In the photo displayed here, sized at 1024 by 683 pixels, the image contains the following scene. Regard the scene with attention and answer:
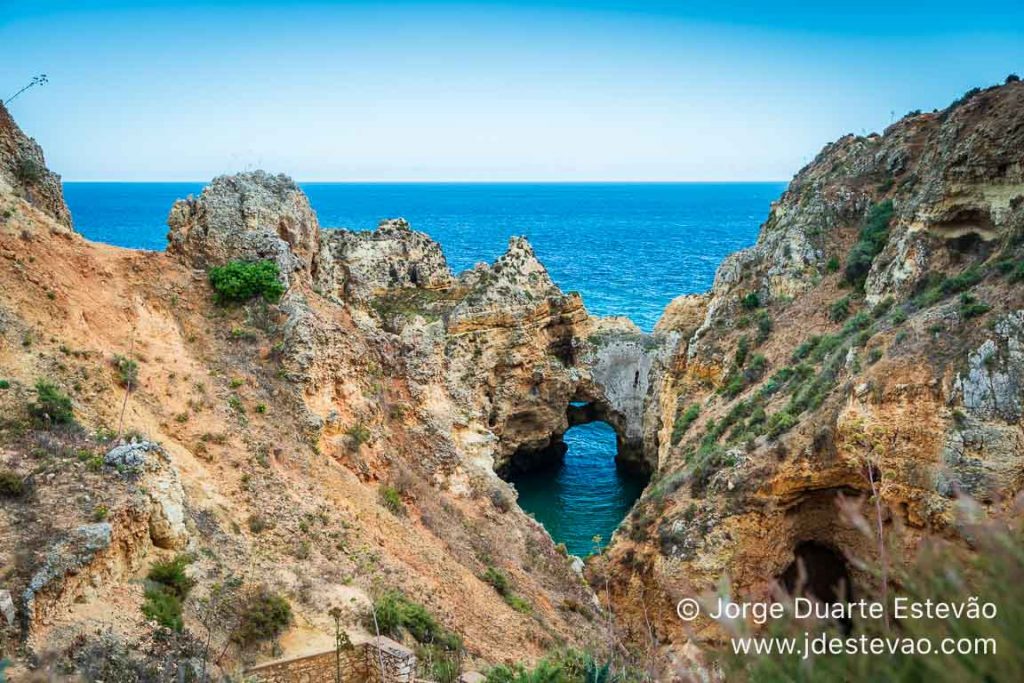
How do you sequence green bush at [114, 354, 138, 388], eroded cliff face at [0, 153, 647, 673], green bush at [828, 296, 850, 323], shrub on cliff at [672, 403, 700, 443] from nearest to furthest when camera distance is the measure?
1. eroded cliff face at [0, 153, 647, 673]
2. green bush at [114, 354, 138, 388]
3. green bush at [828, 296, 850, 323]
4. shrub on cliff at [672, 403, 700, 443]

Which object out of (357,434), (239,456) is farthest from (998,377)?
(239,456)

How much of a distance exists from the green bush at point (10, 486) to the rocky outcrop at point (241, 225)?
1082 centimetres

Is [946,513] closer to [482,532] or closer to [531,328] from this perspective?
[482,532]

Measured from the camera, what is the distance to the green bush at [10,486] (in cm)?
1312

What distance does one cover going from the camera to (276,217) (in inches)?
985

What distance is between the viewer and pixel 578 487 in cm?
4775

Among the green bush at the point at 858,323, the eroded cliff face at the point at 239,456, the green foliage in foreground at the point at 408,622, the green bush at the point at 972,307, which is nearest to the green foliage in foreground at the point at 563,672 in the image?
the green foliage in foreground at the point at 408,622

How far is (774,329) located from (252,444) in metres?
23.4

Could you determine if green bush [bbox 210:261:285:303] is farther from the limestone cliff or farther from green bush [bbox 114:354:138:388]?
green bush [bbox 114:354:138:388]

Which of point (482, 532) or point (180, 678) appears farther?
point (482, 532)

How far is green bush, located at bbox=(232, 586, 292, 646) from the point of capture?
13.8m

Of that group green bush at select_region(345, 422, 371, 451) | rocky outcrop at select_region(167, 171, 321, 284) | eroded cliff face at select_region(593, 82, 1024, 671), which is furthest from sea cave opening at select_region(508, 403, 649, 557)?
rocky outcrop at select_region(167, 171, 321, 284)

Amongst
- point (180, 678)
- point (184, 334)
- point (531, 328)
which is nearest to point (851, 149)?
point (531, 328)

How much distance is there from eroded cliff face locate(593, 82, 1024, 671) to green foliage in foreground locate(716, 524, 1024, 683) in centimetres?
1148
